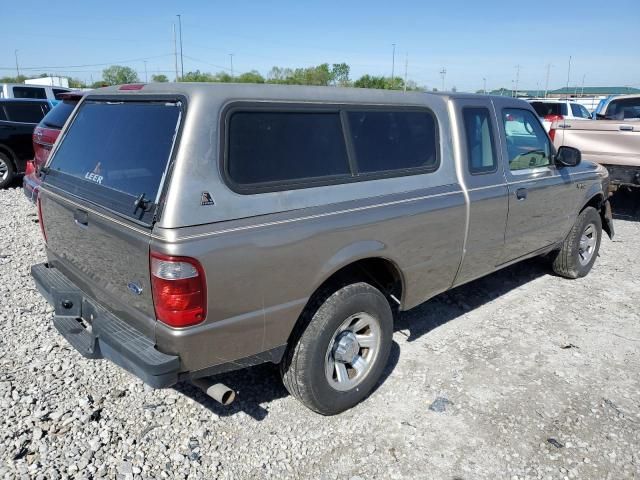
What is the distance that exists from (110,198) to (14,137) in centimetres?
869

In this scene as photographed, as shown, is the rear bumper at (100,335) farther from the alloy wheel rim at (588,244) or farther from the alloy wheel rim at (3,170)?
the alloy wheel rim at (3,170)

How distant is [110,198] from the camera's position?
8.71 ft

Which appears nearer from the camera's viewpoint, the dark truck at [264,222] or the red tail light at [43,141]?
the dark truck at [264,222]

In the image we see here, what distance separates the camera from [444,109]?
365cm

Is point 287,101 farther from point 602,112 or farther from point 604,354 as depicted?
point 602,112

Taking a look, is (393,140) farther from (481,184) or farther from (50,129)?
(50,129)

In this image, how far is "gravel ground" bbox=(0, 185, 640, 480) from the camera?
2.75 metres

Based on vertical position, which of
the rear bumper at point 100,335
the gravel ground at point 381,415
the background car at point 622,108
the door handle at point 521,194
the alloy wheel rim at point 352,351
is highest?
the background car at point 622,108

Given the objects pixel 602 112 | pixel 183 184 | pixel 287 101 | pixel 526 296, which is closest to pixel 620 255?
pixel 526 296

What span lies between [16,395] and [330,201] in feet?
7.78

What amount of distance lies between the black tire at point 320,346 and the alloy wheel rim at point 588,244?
360cm

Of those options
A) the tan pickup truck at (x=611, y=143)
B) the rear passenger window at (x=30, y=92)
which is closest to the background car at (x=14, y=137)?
the rear passenger window at (x=30, y=92)

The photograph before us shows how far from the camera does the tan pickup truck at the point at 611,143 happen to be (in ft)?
24.9

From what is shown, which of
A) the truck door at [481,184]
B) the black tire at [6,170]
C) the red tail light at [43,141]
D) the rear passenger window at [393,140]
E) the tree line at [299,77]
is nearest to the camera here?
the rear passenger window at [393,140]
